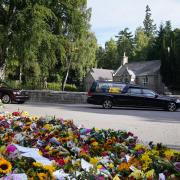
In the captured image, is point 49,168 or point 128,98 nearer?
point 49,168

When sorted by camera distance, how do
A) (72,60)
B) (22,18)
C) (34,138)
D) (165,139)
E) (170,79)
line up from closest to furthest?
(34,138) → (165,139) → (22,18) → (72,60) → (170,79)

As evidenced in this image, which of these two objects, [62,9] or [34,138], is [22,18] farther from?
[34,138]

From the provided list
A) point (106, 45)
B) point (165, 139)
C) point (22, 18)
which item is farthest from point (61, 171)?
point (106, 45)

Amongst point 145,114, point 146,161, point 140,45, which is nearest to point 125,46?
point 140,45

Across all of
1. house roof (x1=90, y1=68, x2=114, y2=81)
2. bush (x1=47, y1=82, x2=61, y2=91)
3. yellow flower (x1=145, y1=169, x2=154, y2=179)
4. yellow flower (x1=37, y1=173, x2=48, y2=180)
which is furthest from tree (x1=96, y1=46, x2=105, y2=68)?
yellow flower (x1=37, y1=173, x2=48, y2=180)

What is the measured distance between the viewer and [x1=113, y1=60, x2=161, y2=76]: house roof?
260ft

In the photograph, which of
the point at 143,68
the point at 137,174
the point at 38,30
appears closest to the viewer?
the point at 137,174

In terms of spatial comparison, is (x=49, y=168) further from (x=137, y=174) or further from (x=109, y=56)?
(x=109, y=56)

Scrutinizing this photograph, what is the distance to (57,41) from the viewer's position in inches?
1340

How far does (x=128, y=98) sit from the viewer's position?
26.0m

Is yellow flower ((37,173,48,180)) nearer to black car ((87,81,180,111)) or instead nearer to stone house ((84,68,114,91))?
black car ((87,81,180,111))

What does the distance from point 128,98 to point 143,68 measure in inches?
2296

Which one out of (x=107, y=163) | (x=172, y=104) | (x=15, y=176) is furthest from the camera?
(x=172, y=104)

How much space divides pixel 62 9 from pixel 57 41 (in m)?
3.45
